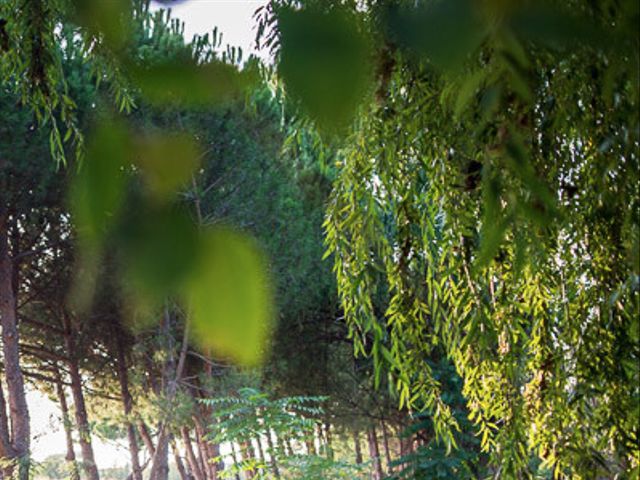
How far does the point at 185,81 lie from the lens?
32 cm

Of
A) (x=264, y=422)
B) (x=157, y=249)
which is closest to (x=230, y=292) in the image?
(x=157, y=249)

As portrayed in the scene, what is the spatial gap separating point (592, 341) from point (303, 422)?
360 cm

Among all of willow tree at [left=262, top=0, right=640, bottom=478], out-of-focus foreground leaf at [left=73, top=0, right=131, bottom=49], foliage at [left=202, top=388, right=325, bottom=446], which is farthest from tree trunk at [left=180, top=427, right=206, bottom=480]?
out-of-focus foreground leaf at [left=73, top=0, right=131, bottom=49]

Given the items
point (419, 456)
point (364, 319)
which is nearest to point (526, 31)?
point (364, 319)

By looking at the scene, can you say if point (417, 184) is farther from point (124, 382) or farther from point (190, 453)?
point (190, 453)

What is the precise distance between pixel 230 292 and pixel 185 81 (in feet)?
0.36

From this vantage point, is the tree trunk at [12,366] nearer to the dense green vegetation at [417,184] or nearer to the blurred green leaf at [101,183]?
the dense green vegetation at [417,184]

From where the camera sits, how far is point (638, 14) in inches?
14.7

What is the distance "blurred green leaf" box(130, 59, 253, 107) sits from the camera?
0.32 m

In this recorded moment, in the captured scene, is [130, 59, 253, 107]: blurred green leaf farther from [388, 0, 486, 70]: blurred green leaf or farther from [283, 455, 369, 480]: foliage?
[283, 455, 369, 480]: foliage

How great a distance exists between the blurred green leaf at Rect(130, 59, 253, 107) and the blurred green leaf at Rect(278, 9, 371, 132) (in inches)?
2.9

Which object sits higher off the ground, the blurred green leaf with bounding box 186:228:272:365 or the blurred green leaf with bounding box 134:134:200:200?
the blurred green leaf with bounding box 134:134:200:200

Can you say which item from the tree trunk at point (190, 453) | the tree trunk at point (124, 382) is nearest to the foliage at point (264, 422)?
the tree trunk at point (124, 382)

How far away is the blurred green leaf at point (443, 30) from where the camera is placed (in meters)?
0.25
